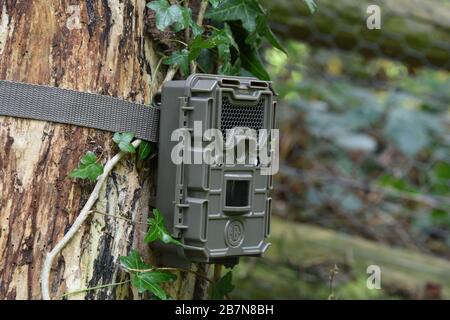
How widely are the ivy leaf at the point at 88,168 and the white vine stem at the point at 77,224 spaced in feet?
0.06

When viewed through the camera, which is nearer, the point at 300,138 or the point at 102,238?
the point at 102,238

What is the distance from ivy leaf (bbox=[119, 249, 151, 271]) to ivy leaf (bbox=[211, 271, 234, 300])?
9.0 inches

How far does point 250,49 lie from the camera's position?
1389mm

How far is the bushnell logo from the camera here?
7.59 feet

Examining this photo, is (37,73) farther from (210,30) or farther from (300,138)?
(300,138)

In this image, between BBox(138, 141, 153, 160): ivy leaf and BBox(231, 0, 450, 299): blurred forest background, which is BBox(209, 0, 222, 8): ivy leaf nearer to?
BBox(138, 141, 153, 160): ivy leaf

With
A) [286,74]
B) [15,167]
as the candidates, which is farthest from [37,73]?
[286,74]

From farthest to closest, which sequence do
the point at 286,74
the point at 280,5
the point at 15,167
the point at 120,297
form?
the point at 286,74 < the point at 280,5 < the point at 120,297 < the point at 15,167

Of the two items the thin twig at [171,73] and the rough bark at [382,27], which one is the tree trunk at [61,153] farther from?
the rough bark at [382,27]

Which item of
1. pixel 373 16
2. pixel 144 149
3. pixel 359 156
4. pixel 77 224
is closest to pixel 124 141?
pixel 144 149

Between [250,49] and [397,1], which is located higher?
[397,1]

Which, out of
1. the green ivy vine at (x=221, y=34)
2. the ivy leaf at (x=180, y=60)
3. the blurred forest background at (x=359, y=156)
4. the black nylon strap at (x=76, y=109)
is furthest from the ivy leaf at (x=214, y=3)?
the blurred forest background at (x=359, y=156)

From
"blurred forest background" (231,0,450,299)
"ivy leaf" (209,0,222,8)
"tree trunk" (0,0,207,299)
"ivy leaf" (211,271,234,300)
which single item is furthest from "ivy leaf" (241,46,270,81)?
"blurred forest background" (231,0,450,299)
